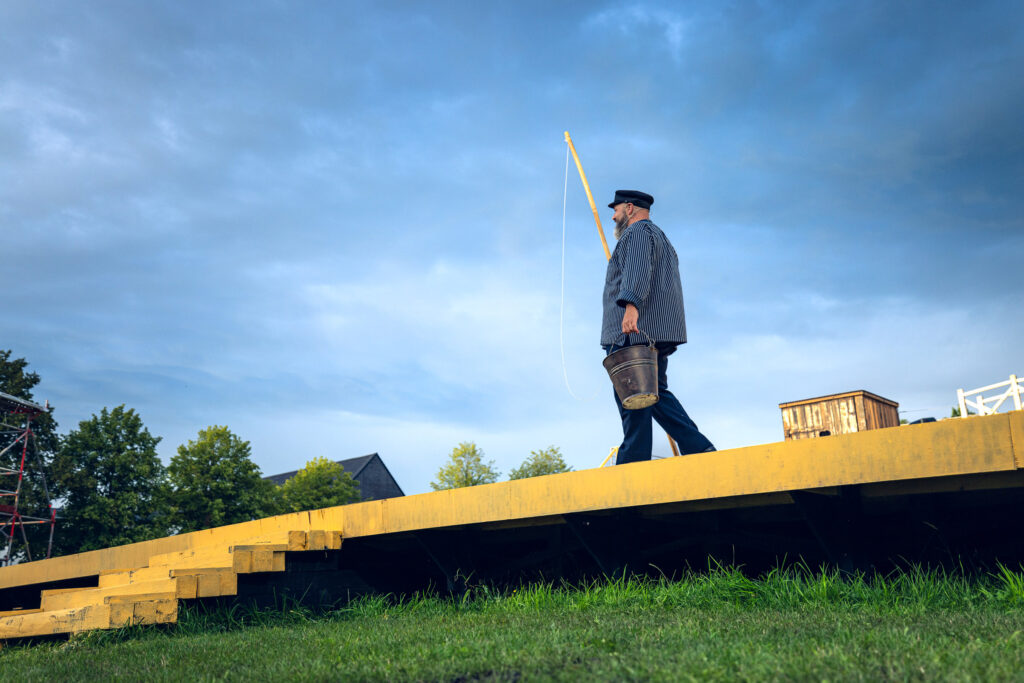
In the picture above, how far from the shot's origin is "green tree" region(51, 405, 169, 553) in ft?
94.3

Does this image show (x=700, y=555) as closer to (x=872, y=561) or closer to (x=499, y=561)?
(x=872, y=561)

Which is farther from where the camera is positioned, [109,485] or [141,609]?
[109,485]

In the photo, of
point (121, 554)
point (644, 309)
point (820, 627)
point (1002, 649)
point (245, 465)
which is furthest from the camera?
point (245, 465)

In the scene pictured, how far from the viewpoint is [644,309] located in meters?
5.40

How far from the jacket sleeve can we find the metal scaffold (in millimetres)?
25947

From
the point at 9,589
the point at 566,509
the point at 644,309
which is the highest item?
the point at 644,309

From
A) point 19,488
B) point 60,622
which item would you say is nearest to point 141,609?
point 60,622

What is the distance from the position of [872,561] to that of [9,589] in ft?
33.4

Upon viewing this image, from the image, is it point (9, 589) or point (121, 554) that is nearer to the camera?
point (121, 554)

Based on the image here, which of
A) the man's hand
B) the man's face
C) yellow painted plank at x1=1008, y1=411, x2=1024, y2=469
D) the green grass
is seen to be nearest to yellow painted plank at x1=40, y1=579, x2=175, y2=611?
the green grass

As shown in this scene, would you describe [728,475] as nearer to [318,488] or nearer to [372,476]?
[318,488]

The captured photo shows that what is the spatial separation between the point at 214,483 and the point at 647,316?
27.0 meters

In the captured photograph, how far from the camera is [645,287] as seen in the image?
5.31 metres

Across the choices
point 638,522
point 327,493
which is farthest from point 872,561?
point 327,493
